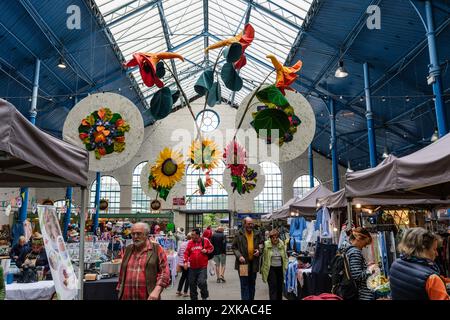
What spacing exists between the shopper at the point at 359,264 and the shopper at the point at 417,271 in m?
1.08

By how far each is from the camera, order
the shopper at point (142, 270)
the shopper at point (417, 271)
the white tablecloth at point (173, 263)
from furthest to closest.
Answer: the white tablecloth at point (173, 263) → the shopper at point (142, 270) → the shopper at point (417, 271)

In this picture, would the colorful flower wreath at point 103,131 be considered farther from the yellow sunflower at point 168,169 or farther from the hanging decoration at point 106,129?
the yellow sunflower at point 168,169

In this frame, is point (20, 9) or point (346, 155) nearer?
point (20, 9)

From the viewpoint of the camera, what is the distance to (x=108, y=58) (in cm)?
1363

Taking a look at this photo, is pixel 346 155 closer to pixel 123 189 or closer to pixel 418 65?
pixel 418 65

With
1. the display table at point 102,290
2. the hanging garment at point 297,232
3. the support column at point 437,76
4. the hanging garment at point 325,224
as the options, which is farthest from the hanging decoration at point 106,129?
the hanging garment at point 297,232

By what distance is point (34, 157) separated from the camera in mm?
2084

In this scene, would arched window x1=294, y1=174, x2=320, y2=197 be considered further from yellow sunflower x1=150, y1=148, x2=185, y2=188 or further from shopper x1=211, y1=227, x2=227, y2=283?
yellow sunflower x1=150, y1=148, x2=185, y2=188

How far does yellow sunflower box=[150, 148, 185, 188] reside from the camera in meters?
4.41

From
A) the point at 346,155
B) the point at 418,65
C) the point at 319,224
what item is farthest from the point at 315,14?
the point at 346,155

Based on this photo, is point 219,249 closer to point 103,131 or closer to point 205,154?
point 205,154

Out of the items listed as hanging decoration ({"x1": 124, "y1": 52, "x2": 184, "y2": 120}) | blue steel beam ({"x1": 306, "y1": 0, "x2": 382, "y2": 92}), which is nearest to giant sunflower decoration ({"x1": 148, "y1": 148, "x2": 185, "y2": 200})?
hanging decoration ({"x1": 124, "y1": 52, "x2": 184, "y2": 120})

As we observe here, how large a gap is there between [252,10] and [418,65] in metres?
5.24

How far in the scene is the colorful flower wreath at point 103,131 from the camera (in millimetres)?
3193
